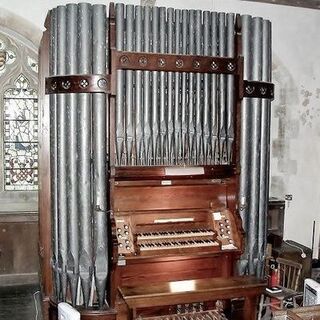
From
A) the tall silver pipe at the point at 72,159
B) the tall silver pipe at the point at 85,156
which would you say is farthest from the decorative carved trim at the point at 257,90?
the tall silver pipe at the point at 72,159

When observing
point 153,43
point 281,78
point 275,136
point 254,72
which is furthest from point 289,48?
point 153,43

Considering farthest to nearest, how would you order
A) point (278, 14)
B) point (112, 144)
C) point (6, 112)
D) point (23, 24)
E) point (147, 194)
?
point (278, 14), point (6, 112), point (23, 24), point (147, 194), point (112, 144)

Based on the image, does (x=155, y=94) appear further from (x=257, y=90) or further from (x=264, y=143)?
(x=264, y=143)

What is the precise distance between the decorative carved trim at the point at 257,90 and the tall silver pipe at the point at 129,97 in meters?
1.31

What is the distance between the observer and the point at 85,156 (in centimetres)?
498

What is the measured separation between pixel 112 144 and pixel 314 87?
4.63 metres

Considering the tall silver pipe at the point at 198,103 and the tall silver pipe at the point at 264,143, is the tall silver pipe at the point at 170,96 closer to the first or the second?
the tall silver pipe at the point at 198,103

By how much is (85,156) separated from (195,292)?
71.7 inches

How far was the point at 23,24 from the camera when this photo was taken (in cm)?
678

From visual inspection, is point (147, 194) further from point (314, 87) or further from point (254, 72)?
point (314, 87)

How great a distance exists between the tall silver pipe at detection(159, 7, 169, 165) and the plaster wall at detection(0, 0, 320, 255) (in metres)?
2.94

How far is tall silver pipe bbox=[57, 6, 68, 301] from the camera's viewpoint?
492cm

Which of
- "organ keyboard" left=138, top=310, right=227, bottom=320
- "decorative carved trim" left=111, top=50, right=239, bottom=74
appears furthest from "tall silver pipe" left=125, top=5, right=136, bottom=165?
"organ keyboard" left=138, top=310, right=227, bottom=320

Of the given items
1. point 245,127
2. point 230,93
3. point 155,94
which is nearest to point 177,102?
point 155,94
